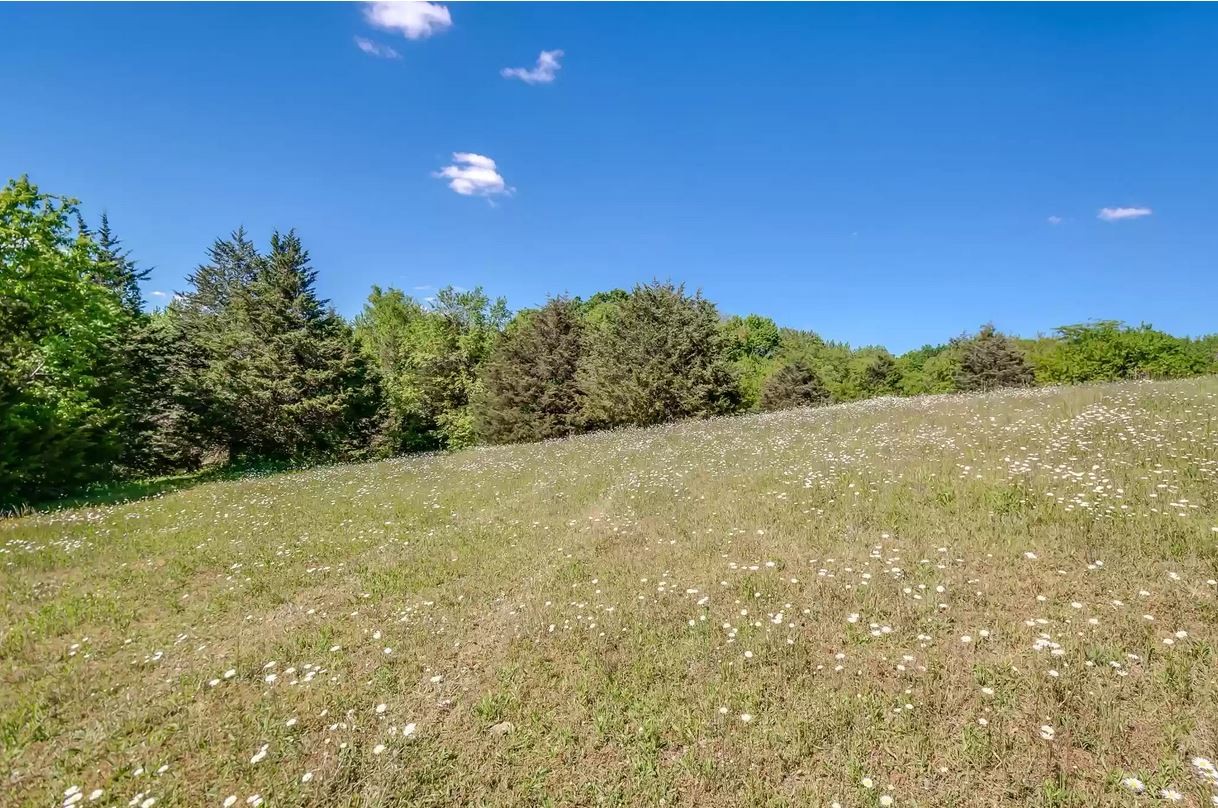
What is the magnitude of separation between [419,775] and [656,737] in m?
1.86

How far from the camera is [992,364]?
51.0 meters

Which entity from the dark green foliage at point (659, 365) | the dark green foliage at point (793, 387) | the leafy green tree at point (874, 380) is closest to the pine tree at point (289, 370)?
the dark green foliage at point (659, 365)

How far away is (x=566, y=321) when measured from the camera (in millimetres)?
37594

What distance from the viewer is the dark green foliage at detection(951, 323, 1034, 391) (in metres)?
50.2

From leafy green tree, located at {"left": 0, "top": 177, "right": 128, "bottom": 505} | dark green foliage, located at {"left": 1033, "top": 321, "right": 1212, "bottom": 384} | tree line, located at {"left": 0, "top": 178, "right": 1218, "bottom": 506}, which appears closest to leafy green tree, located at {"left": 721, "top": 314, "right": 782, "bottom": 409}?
dark green foliage, located at {"left": 1033, "top": 321, "right": 1212, "bottom": 384}

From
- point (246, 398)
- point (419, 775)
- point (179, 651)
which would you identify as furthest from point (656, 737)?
point (246, 398)

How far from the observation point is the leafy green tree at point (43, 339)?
17234 millimetres

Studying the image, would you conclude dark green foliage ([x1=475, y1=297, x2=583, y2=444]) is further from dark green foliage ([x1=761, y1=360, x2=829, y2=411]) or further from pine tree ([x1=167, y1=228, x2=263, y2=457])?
dark green foliage ([x1=761, y1=360, x2=829, y2=411])

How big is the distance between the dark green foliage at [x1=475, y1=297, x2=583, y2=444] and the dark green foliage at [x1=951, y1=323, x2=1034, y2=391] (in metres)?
40.7

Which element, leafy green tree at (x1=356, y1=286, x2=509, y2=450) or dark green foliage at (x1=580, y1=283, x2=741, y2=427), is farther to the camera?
leafy green tree at (x1=356, y1=286, x2=509, y2=450)

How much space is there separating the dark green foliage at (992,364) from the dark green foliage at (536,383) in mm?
40731

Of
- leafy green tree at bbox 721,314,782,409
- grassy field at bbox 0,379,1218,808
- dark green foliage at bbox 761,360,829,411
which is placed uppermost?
leafy green tree at bbox 721,314,782,409

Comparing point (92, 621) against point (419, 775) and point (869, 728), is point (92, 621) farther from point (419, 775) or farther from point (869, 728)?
point (869, 728)

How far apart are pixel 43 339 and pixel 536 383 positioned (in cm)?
2316
